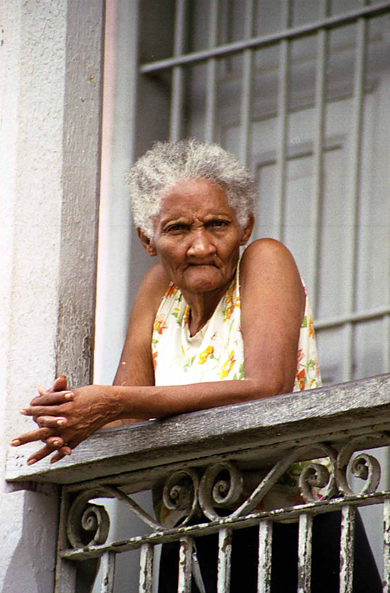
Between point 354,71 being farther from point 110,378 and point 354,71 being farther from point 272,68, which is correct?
point 110,378

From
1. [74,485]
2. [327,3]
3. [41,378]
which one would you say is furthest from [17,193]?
[327,3]

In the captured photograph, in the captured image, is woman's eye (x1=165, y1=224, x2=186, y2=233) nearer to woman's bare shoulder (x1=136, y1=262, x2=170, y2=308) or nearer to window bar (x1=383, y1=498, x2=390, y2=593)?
woman's bare shoulder (x1=136, y1=262, x2=170, y2=308)

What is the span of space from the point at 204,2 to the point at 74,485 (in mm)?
2312

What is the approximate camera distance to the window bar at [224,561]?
2895 mm

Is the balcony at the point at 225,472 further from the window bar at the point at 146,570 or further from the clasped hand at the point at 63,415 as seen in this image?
the clasped hand at the point at 63,415

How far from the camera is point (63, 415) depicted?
2.91 m

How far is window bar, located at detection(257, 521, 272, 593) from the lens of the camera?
2834 millimetres

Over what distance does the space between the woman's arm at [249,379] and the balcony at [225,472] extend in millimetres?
67

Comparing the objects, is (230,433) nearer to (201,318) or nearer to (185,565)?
(185,565)

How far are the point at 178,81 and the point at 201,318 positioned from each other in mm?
1550

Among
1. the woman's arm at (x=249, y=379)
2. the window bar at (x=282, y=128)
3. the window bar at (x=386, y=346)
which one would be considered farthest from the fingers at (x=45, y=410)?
the window bar at (x=282, y=128)

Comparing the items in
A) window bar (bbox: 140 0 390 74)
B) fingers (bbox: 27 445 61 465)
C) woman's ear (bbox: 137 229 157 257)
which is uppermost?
window bar (bbox: 140 0 390 74)

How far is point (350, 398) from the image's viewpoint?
2676 millimetres

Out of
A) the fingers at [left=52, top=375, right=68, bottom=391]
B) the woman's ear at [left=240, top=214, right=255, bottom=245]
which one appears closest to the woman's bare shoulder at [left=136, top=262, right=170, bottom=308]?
the woman's ear at [left=240, top=214, right=255, bottom=245]
